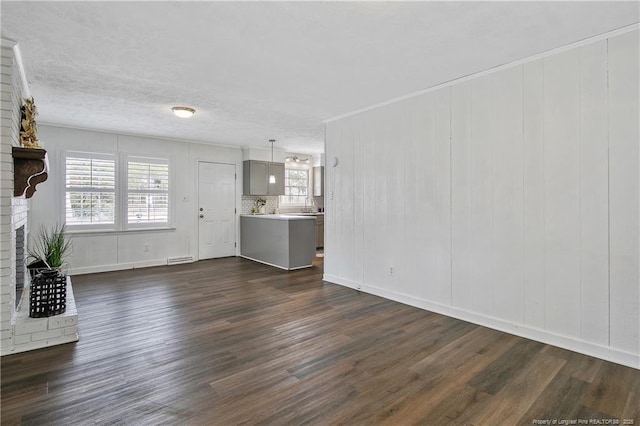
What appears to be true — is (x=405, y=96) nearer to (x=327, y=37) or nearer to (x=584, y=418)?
(x=327, y=37)

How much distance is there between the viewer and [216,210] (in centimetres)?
726

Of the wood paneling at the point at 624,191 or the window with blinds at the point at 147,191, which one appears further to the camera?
the window with blinds at the point at 147,191

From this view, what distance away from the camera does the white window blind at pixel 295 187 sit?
862 centimetres

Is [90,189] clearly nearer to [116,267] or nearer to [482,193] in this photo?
[116,267]

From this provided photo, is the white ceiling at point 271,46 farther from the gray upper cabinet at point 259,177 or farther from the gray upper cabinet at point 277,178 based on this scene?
the gray upper cabinet at point 277,178

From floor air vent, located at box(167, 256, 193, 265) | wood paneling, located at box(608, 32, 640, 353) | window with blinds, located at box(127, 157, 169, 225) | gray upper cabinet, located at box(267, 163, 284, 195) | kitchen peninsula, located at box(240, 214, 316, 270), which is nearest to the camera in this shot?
wood paneling, located at box(608, 32, 640, 353)

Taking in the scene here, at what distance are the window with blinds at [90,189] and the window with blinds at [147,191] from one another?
0.28m

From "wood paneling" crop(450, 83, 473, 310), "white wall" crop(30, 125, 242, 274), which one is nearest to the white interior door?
"white wall" crop(30, 125, 242, 274)

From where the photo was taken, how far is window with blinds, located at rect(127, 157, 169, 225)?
613cm

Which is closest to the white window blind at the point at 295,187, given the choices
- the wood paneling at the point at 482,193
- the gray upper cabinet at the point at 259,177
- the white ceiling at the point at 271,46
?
the gray upper cabinet at the point at 259,177

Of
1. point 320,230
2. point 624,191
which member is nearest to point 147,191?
point 320,230

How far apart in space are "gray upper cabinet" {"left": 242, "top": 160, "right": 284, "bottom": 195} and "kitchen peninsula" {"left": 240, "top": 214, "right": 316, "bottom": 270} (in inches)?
35.4

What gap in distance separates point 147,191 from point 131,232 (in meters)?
0.82

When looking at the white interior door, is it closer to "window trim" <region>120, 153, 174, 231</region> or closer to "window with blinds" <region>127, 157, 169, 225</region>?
"window trim" <region>120, 153, 174, 231</region>
